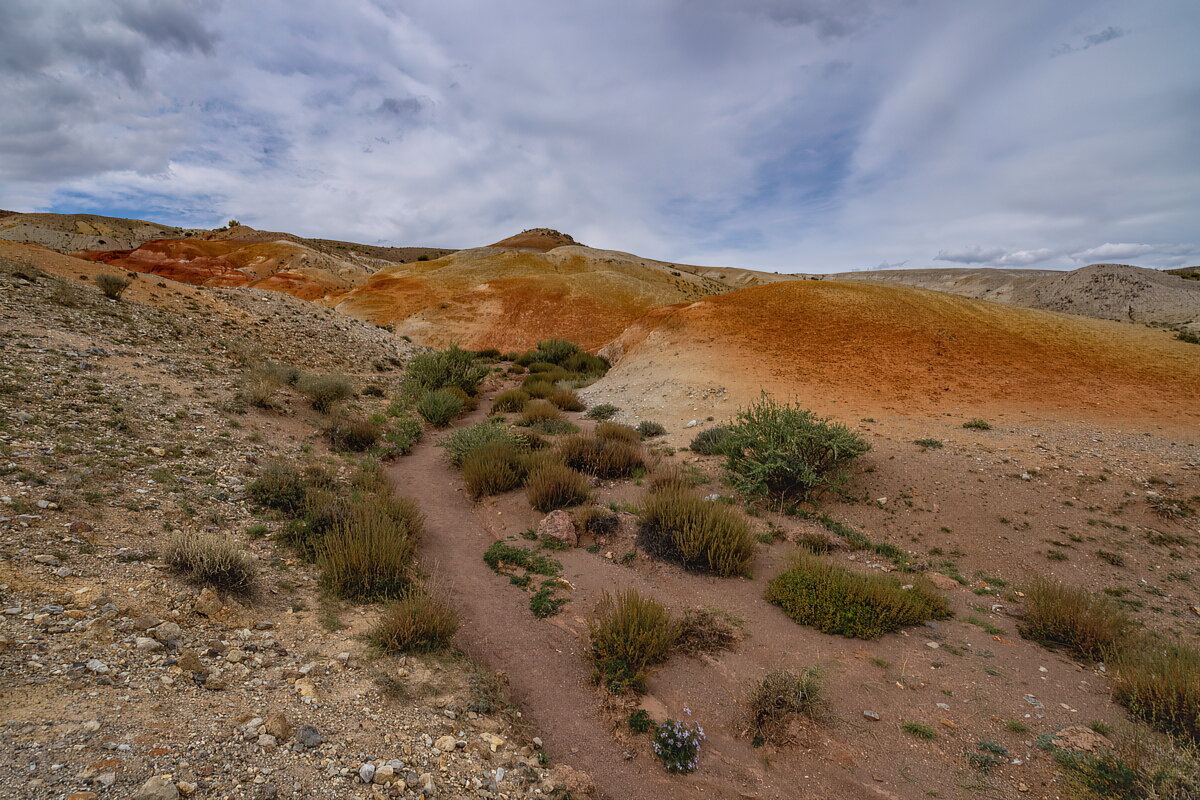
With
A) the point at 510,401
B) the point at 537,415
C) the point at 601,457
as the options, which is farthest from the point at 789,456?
the point at 510,401

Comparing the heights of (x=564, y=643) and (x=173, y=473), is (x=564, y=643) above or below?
below

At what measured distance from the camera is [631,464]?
8852 millimetres

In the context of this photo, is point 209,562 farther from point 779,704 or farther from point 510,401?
point 510,401

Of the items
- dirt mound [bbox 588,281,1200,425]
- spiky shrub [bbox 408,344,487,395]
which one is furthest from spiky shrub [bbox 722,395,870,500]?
spiky shrub [bbox 408,344,487,395]

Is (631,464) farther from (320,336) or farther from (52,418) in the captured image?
(320,336)

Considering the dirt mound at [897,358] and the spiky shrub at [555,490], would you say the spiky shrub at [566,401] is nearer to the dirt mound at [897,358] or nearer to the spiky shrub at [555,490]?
the dirt mound at [897,358]

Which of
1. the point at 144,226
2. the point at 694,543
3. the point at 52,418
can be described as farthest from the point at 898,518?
the point at 144,226

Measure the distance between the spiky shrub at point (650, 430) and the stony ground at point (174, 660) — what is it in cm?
734

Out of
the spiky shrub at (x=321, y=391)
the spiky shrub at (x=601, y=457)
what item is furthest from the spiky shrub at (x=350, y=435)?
the spiky shrub at (x=601, y=457)

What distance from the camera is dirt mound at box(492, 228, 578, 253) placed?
72.5 m

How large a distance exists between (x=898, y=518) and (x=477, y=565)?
6.07 metres

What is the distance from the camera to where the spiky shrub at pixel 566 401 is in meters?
14.8

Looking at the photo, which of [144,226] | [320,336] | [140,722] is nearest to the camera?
[140,722]

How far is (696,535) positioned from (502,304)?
26.9m
